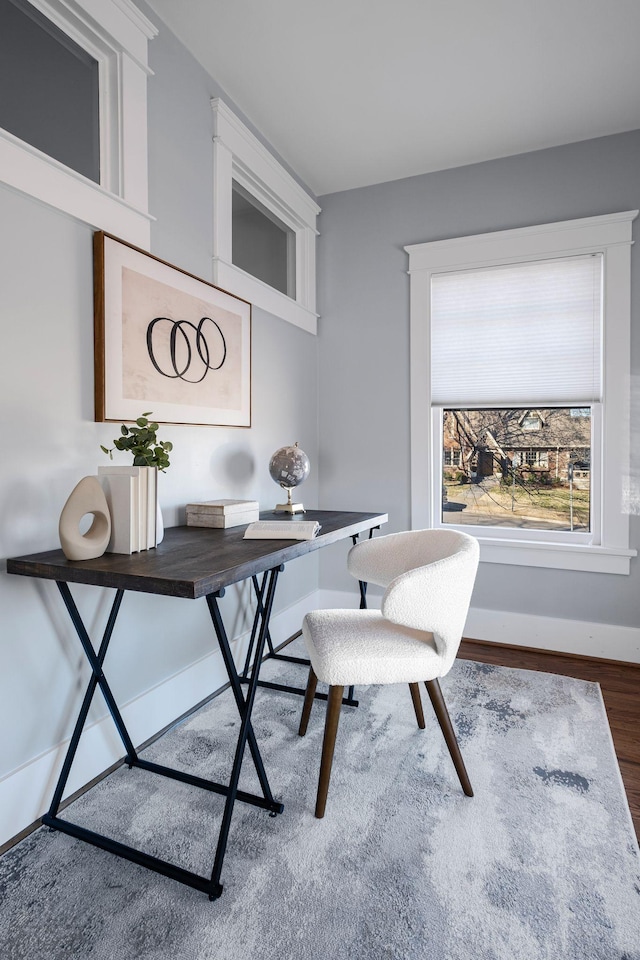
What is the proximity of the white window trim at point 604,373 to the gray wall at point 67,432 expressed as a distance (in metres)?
1.32

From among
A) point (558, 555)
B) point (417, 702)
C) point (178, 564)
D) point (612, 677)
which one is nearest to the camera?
point (178, 564)

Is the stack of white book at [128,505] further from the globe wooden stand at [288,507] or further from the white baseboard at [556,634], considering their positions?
the white baseboard at [556,634]

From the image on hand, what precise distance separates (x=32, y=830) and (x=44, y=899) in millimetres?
276

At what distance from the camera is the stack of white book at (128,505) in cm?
159

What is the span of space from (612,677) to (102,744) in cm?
231

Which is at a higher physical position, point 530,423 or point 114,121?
point 114,121

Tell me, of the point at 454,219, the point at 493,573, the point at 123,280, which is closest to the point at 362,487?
the point at 493,573

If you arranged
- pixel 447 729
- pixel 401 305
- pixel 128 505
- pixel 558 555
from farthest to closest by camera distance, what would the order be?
pixel 401 305, pixel 558 555, pixel 447 729, pixel 128 505

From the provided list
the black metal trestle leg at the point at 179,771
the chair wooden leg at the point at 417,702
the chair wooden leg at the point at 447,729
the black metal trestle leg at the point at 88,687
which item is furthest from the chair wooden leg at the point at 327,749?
the black metal trestle leg at the point at 88,687

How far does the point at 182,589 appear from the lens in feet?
4.10

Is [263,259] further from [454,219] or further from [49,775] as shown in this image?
[49,775]

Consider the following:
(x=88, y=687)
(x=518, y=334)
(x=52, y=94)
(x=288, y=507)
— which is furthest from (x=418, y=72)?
(x=88, y=687)

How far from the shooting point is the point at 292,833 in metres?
1.57

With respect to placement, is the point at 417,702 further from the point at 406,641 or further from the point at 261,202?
the point at 261,202
